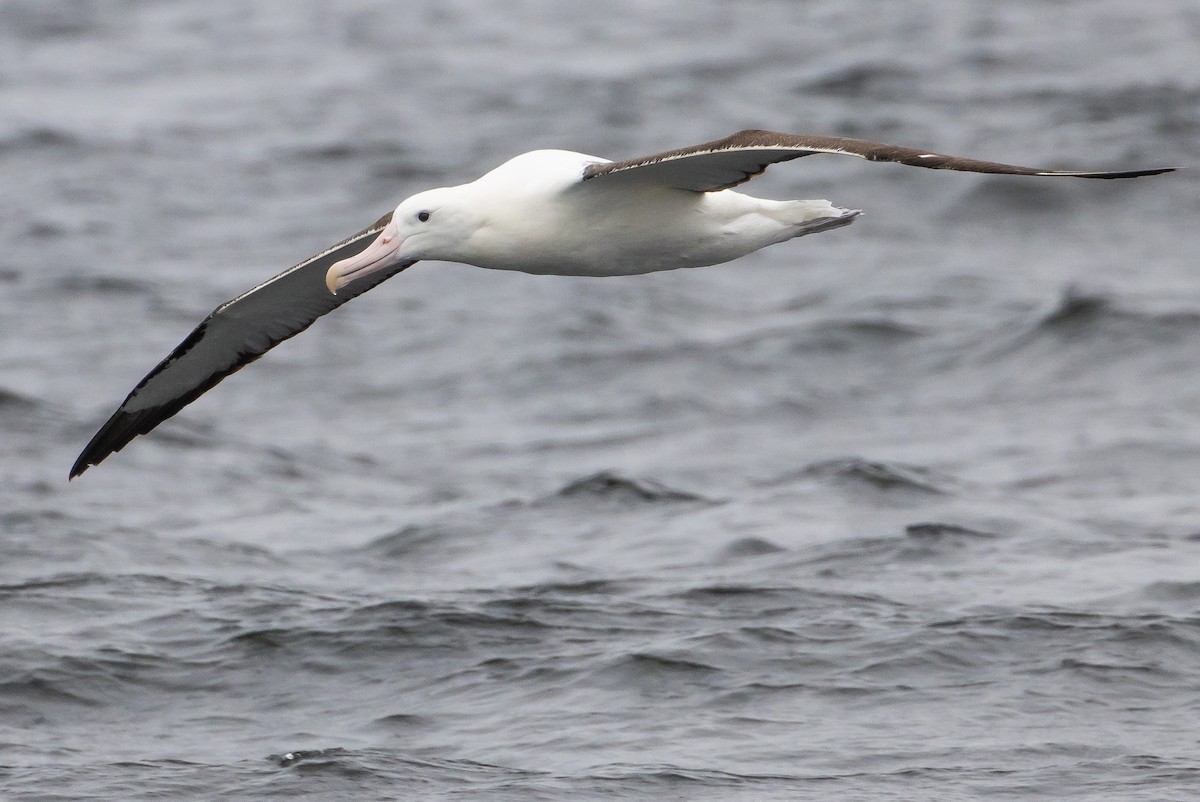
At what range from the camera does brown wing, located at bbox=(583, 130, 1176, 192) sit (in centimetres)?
795

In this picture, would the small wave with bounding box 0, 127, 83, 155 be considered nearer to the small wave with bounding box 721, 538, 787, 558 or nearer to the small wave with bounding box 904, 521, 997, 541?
the small wave with bounding box 721, 538, 787, 558

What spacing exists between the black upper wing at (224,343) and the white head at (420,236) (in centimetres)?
126

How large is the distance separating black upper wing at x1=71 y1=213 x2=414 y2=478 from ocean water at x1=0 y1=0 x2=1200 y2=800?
1336 millimetres

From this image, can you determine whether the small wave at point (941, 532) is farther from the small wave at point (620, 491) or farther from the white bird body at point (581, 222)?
the white bird body at point (581, 222)

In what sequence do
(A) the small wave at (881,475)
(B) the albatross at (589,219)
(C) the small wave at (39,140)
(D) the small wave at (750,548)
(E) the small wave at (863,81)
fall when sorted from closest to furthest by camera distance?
(B) the albatross at (589,219)
(D) the small wave at (750,548)
(A) the small wave at (881,475)
(C) the small wave at (39,140)
(E) the small wave at (863,81)

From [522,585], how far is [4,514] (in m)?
4.07

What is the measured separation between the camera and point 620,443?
1686cm

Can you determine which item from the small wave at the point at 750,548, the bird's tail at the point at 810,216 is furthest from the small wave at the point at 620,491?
the bird's tail at the point at 810,216

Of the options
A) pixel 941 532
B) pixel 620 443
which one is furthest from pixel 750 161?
pixel 620 443

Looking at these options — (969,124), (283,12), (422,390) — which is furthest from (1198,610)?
(283,12)

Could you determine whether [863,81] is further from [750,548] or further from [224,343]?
[224,343]

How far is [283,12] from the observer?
108 feet

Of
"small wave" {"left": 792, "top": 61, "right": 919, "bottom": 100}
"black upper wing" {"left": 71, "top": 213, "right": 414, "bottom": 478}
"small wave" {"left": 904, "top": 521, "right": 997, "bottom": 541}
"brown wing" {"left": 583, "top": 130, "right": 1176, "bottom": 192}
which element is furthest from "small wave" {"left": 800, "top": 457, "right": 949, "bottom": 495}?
"small wave" {"left": 792, "top": 61, "right": 919, "bottom": 100}

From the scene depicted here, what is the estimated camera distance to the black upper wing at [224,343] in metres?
11.6
